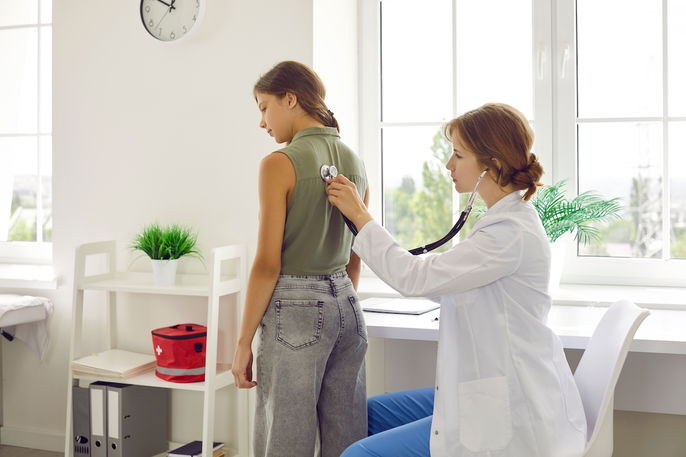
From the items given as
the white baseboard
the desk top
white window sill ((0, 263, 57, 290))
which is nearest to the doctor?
the desk top

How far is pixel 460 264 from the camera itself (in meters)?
1.37

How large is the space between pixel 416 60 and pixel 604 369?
1.64 meters

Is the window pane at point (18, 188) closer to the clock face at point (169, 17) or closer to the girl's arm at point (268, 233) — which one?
the clock face at point (169, 17)

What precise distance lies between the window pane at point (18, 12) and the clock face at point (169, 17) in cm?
85

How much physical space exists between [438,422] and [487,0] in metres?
1.84

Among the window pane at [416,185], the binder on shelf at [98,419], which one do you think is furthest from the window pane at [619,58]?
the binder on shelf at [98,419]

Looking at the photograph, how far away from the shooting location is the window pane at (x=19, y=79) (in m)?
3.36

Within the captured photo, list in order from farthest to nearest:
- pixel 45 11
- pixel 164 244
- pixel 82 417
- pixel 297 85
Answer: pixel 45 11 → pixel 82 417 → pixel 164 244 → pixel 297 85

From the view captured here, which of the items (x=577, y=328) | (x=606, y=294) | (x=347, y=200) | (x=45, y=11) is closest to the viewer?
(x=347, y=200)

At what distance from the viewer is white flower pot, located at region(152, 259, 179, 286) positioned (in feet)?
8.52

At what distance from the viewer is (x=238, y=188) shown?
8.84 ft

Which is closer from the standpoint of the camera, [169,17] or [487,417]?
[487,417]

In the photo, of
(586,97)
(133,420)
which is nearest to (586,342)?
(586,97)

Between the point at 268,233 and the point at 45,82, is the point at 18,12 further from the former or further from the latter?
the point at 268,233
